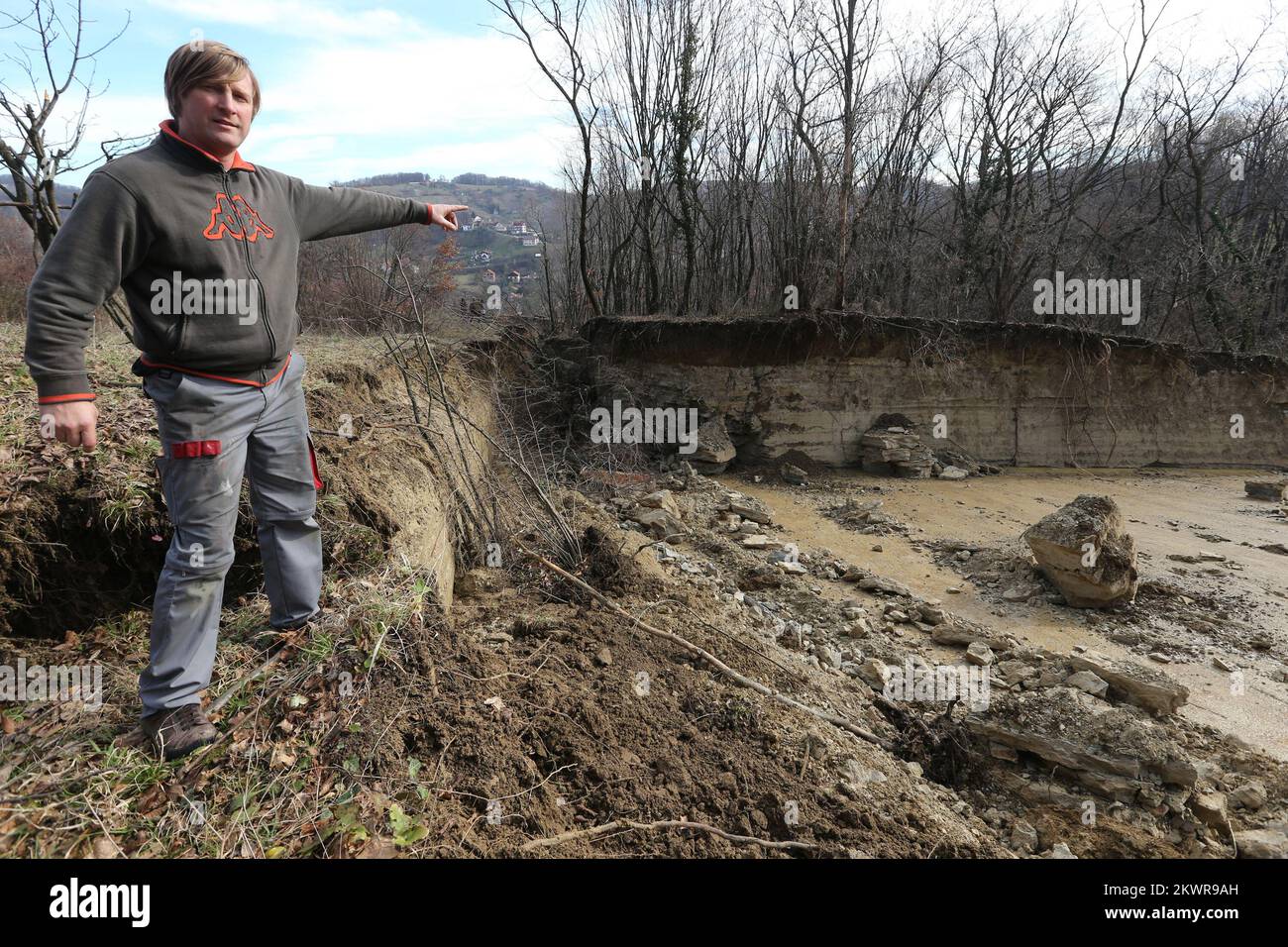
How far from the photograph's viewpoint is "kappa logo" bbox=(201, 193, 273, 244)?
1.97 meters

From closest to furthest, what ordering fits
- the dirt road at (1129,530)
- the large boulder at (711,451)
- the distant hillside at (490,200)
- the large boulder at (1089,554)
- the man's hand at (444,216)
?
the man's hand at (444,216) < the dirt road at (1129,530) < the large boulder at (1089,554) < the large boulder at (711,451) < the distant hillside at (490,200)

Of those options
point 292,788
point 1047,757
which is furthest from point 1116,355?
point 292,788

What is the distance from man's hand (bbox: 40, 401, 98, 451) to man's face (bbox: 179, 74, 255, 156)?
848mm

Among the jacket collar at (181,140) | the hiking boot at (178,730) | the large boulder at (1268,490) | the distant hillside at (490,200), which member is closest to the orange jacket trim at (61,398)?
the jacket collar at (181,140)

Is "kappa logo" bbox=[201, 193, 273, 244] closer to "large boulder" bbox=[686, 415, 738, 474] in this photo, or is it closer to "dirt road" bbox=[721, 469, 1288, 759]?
"dirt road" bbox=[721, 469, 1288, 759]

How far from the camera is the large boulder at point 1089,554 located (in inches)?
215

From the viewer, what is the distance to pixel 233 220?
2023 mm

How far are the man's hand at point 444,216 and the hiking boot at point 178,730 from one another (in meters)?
1.97

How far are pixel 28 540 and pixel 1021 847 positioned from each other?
4.35 metres

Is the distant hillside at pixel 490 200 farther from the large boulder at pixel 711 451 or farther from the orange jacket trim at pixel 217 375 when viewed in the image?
the orange jacket trim at pixel 217 375

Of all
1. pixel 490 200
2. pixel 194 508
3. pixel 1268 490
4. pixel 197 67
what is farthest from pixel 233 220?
pixel 490 200

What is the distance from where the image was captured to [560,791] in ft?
7.38

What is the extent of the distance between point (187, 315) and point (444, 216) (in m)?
1.16
